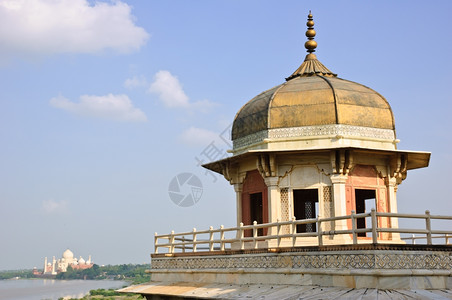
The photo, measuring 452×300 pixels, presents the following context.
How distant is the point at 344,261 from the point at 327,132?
5.93 m

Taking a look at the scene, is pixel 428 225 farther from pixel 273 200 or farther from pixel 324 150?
pixel 273 200

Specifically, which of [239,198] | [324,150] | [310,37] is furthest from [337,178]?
[310,37]

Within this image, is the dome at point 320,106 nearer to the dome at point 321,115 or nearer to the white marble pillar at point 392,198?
the dome at point 321,115

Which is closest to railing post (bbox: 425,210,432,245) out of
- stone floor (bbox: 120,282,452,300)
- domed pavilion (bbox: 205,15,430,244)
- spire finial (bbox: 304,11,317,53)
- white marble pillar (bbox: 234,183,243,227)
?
stone floor (bbox: 120,282,452,300)

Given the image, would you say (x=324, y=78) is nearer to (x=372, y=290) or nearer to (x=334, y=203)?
(x=334, y=203)

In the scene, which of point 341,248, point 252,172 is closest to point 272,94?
point 252,172

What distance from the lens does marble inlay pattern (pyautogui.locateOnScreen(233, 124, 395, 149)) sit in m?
16.7

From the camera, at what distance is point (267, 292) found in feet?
41.5

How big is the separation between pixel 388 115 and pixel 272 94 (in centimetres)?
371

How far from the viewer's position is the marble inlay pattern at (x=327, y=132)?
16.7m

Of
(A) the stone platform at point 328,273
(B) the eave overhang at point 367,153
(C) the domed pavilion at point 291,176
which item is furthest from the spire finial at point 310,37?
(A) the stone platform at point 328,273

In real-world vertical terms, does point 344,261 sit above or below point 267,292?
above

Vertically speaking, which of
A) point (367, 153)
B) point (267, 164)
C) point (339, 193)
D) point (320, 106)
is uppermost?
point (320, 106)

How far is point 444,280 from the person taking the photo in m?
11.4
